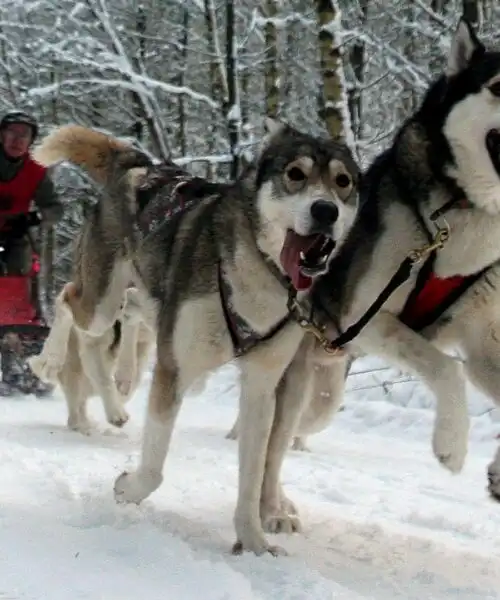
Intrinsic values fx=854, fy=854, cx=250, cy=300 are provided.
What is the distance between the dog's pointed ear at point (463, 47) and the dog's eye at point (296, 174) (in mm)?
600

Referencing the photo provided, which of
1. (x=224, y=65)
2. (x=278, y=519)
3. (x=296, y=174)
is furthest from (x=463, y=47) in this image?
(x=224, y=65)

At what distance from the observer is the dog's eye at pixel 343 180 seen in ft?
9.65

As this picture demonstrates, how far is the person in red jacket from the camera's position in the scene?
21.8 ft

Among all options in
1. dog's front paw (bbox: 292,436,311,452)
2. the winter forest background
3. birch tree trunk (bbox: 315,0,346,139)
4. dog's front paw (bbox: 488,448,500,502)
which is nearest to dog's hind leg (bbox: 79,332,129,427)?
dog's front paw (bbox: 292,436,311,452)

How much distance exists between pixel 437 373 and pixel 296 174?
0.81 meters

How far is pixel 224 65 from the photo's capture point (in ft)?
38.6

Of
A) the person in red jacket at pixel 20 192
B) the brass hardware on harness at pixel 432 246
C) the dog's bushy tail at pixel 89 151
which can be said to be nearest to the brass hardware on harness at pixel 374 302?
the brass hardware on harness at pixel 432 246

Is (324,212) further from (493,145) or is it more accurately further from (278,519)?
(278,519)

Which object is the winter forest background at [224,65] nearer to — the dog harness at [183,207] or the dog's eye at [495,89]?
the dog harness at [183,207]

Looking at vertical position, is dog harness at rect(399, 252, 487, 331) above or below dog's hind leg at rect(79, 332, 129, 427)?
above

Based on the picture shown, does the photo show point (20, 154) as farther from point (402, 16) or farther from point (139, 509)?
point (402, 16)

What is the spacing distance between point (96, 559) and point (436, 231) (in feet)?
4.87

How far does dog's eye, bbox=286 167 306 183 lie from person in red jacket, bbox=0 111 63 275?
4.15m

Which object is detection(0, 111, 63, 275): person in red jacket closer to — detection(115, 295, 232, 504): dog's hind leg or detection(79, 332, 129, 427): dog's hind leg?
detection(79, 332, 129, 427): dog's hind leg
